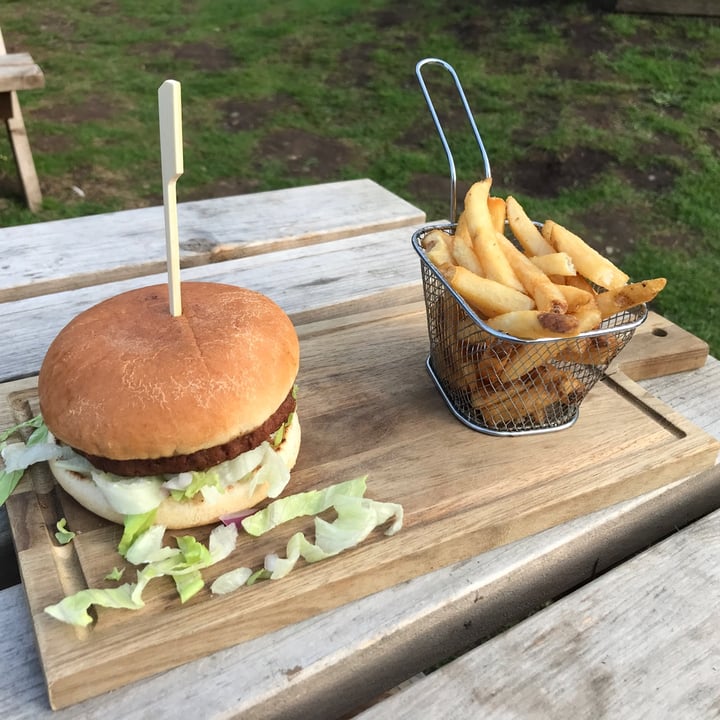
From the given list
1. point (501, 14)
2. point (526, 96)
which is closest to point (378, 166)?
point (526, 96)

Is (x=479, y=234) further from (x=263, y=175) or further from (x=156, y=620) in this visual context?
(x=263, y=175)

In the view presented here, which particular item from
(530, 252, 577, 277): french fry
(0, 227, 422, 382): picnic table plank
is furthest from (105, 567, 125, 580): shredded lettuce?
(530, 252, 577, 277): french fry

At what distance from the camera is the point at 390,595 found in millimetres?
1561

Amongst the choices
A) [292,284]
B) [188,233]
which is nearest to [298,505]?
[292,284]

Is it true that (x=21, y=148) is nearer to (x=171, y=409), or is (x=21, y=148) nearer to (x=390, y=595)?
(x=171, y=409)

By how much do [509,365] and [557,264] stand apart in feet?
0.90

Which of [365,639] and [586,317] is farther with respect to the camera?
[586,317]

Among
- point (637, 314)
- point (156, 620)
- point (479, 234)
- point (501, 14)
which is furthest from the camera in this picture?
point (501, 14)

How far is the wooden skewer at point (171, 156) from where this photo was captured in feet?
4.39

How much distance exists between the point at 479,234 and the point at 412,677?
3.57 feet

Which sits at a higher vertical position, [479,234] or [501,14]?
[479,234]

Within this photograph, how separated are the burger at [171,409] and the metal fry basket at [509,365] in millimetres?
453

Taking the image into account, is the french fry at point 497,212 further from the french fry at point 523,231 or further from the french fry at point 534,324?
the french fry at point 534,324

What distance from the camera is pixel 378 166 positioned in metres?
6.16
